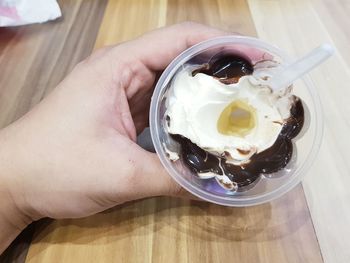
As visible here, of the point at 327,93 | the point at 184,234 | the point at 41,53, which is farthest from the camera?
the point at 41,53

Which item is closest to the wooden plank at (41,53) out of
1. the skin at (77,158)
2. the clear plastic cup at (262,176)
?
the skin at (77,158)

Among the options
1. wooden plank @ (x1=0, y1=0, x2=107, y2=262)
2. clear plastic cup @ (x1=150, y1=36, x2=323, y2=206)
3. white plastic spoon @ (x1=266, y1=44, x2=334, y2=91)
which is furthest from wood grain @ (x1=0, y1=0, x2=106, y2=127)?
white plastic spoon @ (x1=266, y1=44, x2=334, y2=91)

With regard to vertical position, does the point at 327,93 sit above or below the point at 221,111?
below

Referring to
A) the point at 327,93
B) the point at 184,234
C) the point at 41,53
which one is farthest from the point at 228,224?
the point at 41,53

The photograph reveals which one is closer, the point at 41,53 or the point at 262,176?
the point at 262,176

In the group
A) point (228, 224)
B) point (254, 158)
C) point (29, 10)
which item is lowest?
point (228, 224)

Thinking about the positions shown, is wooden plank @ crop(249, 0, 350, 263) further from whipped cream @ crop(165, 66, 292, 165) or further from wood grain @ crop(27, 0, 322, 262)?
whipped cream @ crop(165, 66, 292, 165)

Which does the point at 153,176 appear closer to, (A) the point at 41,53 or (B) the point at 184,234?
(B) the point at 184,234

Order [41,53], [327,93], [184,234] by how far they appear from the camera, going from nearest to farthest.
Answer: [184,234], [327,93], [41,53]
